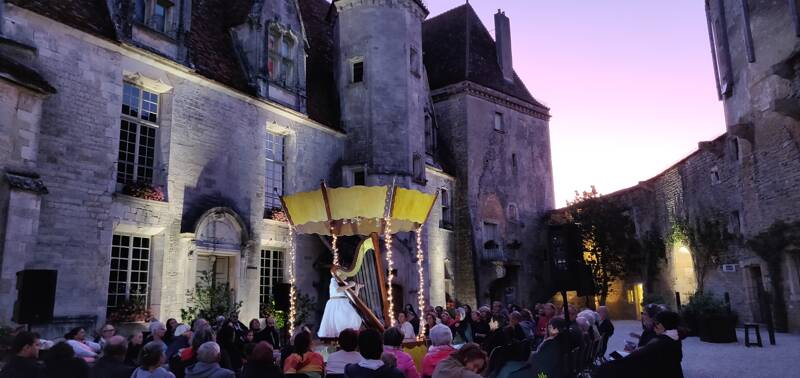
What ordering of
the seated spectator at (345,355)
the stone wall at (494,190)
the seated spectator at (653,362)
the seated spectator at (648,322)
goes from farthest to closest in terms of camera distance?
the stone wall at (494,190)
the seated spectator at (648,322)
the seated spectator at (345,355)
the seated spectator at (653,362)

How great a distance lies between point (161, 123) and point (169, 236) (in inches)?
105

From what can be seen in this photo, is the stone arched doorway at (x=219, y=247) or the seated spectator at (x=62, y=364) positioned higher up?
the stone arched doorway at (x=219, y=247)

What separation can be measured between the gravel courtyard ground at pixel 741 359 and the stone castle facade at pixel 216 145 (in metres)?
8.33

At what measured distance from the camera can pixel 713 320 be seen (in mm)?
14859

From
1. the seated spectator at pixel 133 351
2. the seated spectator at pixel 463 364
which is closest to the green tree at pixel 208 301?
the seated spectator at pixel 133 351

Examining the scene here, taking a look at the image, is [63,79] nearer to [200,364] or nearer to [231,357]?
[231,357]

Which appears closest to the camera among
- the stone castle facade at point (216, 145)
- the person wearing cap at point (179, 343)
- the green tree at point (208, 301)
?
the person wearing cap at point (179, 343)

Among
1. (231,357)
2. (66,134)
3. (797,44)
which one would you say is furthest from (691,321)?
(66,134)

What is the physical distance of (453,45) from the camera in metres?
26.8

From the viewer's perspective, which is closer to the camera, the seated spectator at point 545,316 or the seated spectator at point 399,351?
the seated spectator at point 399,351

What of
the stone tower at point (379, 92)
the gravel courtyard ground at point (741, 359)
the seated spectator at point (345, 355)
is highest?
the stone tower at point (379, 92)

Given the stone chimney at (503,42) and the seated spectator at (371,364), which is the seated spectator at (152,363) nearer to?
the seated spectator at (371,364)

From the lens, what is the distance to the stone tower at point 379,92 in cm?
1811

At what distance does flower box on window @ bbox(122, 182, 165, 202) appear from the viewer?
11891 millimetres
